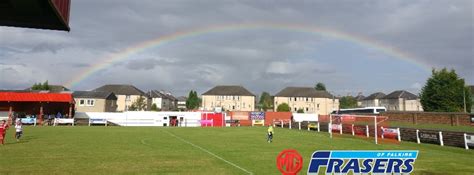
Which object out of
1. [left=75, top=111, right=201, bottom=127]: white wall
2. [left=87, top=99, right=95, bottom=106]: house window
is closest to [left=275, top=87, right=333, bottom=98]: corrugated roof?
[left=87, top=99, right=95, bottom=106]: house window

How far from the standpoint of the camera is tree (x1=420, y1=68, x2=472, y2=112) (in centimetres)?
7800

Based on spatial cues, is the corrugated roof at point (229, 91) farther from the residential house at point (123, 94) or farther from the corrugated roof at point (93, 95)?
the corrugated roof at point (93, 95)

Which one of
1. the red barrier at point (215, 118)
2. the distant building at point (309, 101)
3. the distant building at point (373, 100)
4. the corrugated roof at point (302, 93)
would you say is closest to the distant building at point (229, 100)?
the distant building at point (309, 101)

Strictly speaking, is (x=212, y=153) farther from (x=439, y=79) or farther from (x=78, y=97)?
(x=78, y=97)

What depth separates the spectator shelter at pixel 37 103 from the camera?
65000 mm

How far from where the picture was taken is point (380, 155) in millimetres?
10039

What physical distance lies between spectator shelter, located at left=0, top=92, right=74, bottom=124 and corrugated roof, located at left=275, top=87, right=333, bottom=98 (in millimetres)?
81956

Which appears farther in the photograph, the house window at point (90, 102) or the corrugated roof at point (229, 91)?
the corrugated roof at point (229, 91)

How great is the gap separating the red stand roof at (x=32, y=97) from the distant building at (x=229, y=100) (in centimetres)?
7367

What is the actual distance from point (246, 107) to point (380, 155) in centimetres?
12845

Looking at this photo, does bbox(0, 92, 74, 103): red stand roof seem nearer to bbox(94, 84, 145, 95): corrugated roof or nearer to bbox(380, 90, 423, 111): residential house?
bbox(94, 84, 145, 95): corrugated roof

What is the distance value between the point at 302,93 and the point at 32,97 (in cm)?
9263

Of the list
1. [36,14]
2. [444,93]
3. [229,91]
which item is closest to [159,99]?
[229,91]

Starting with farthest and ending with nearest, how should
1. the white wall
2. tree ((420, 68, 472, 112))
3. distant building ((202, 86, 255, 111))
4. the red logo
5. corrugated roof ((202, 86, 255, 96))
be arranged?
1. corrugated roof ((202, 86, 255, 96))
2. distant building ((202, 86, 255, 111))
3. tree ((420, 68, 472, 112))
4. the white wall
5. the red logo
